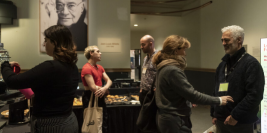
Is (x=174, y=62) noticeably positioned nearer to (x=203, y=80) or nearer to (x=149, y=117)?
(x=149, y=117)

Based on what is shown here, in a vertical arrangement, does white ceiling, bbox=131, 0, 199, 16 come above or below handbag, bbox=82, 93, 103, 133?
above

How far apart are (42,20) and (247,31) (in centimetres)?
469

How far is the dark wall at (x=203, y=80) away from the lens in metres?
5.11

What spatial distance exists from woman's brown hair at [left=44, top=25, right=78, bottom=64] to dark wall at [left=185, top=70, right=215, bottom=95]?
471 centimetres

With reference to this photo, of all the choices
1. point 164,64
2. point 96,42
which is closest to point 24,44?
point 96,42

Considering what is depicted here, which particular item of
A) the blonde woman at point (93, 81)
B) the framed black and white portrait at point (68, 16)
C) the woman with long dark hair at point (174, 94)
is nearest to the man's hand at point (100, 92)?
the blonde woman at point (93, 81)

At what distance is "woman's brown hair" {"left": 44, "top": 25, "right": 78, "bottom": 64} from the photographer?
3.65 feet

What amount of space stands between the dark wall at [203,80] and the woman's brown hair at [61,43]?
471 centimetres

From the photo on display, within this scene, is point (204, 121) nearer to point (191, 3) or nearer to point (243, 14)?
point (243, 14)

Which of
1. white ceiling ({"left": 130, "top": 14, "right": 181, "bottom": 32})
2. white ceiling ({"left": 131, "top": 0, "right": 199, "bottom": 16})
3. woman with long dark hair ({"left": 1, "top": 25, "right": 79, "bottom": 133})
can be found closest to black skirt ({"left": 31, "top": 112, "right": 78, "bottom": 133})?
woman with long dark hair ({"left": 1, "top": 25, "right": 79, "bottom": 133})

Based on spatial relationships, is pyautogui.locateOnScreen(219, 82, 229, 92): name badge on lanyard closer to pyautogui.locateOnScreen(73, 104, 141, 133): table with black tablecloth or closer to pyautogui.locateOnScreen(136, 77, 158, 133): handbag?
pyautogui.locateOnScreen(136, 77, 158, 133): handbag

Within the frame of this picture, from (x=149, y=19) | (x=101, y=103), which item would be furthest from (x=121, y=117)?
(x=149, y=19)

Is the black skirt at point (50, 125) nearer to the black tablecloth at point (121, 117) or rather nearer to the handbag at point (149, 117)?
the handbag at point (149, 117)

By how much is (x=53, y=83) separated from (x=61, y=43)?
261 millimetres
